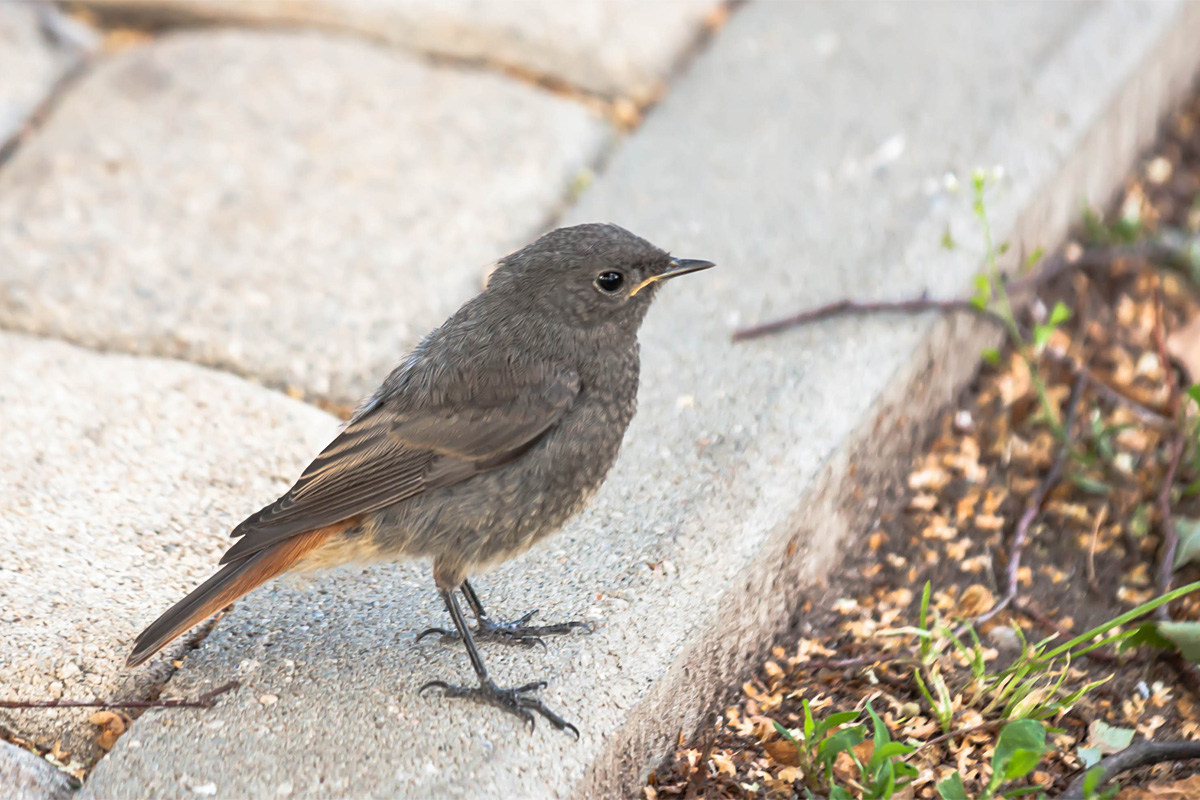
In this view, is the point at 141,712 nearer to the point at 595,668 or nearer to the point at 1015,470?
the point at 595,668

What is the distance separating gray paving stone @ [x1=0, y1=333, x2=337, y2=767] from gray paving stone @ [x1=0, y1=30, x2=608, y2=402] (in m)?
0.21

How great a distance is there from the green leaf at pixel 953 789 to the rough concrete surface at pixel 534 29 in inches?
125

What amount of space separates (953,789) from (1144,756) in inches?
18.6

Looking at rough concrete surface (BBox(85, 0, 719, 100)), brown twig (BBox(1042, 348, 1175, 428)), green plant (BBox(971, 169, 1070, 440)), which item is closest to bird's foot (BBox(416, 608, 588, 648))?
green plant (BBox(971, 169, 1070, 440))

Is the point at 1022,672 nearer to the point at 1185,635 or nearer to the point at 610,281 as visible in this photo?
the point at 1185,635

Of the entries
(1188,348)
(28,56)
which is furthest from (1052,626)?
(28,56)

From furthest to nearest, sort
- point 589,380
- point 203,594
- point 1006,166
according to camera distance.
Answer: point 1006,166, point 589,380, point 203,594

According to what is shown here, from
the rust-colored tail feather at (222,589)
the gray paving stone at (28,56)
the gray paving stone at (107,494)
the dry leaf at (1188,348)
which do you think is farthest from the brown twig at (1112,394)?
the gray paving stone at (28,56)

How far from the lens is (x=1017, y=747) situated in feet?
8.86

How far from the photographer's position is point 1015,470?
396 centimetres

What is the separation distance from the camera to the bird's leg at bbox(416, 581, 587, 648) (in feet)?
10.0

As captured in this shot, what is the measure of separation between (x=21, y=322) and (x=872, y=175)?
2.89 meters

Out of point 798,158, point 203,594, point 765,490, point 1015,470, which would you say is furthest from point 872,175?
point 203,594

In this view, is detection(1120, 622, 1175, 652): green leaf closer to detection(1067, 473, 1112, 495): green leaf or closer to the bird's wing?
detection(1067, 473, 1112, 495): green leaf
